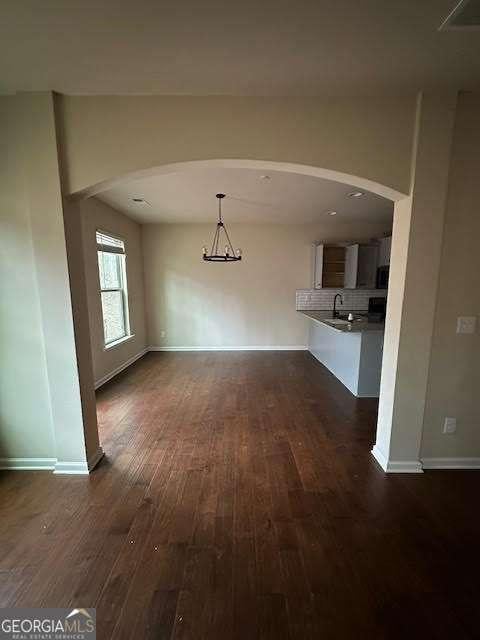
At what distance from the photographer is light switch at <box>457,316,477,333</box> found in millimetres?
2055

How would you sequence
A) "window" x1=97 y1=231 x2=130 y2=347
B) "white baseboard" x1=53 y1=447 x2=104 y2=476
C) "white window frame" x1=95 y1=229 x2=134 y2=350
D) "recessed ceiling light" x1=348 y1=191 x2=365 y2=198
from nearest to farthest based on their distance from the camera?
"white baseboard" x1=53 y1=447 x2=104 y2=476 → "recessed ceiling light" x1=348 y1=191 x2=365 y2=198 → "white window frame" x1=95 y1=229 x2=134 y2=350 → "window" x1=97 y1=231 x2=130 y2=347

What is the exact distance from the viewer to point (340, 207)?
4438 mm

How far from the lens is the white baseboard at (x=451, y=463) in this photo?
7.30 ft

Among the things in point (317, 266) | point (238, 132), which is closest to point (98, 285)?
point (238, 132)

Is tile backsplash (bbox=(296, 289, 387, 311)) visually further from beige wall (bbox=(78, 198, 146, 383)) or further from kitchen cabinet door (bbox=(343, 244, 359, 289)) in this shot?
beige wall (bbox=(78, 198, 146, 383))

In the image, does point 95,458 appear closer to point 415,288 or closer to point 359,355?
point 415,288

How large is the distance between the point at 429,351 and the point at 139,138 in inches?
105

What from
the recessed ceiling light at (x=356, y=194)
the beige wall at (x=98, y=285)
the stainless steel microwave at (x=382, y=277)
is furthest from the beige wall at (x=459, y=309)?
the beige wall at (x=98, y=285)

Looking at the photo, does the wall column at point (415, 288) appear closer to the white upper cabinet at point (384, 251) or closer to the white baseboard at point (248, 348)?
the white upper cabinet at point (384, 251)

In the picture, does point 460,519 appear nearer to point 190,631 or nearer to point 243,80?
point 190,631

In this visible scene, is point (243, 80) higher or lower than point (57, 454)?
higher

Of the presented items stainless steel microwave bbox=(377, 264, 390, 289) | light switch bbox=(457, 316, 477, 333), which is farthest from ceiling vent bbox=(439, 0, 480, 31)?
stainless steel microwave bbox=(377, 264, 390, 289)

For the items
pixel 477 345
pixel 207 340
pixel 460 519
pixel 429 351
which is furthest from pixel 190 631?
pixel 207 340

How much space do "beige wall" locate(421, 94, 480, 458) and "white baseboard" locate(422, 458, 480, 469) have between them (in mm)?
42
